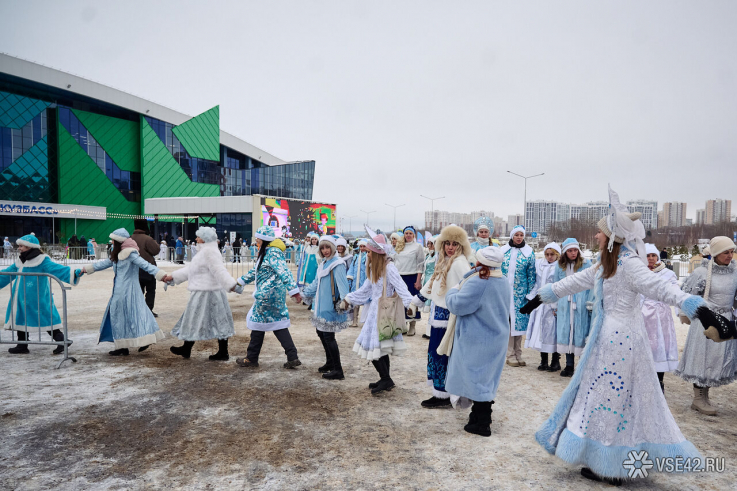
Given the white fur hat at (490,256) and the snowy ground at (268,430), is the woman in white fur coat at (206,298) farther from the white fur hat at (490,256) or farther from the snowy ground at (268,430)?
the white fur hat at (490,256)

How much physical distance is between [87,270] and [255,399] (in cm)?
359

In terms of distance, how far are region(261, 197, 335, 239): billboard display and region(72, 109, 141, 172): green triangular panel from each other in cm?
1622

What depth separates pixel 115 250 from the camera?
673 centimetres

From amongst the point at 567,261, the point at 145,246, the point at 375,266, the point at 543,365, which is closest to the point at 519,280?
the point at 567,261

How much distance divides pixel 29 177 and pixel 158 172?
406 inches

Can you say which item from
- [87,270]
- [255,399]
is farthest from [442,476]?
[87,270]

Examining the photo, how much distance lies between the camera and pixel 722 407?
16.3ft

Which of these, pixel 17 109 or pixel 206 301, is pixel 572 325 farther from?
pixel 17 109

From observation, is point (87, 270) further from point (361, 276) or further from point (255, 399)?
point (361, 276)

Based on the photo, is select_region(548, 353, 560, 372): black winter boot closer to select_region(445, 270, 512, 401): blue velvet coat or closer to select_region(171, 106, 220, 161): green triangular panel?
select_region(445, 270, 512, 401): blue velvet coat

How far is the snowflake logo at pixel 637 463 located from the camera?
9.99 feet

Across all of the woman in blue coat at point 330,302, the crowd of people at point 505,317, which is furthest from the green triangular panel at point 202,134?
the woman in blue coat at point 330,302

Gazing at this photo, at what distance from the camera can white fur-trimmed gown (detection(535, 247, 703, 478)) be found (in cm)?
303

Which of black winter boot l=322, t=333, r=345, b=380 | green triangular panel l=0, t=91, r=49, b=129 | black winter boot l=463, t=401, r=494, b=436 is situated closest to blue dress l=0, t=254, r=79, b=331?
black winter boot l=322, t=333, r=345, b=380
